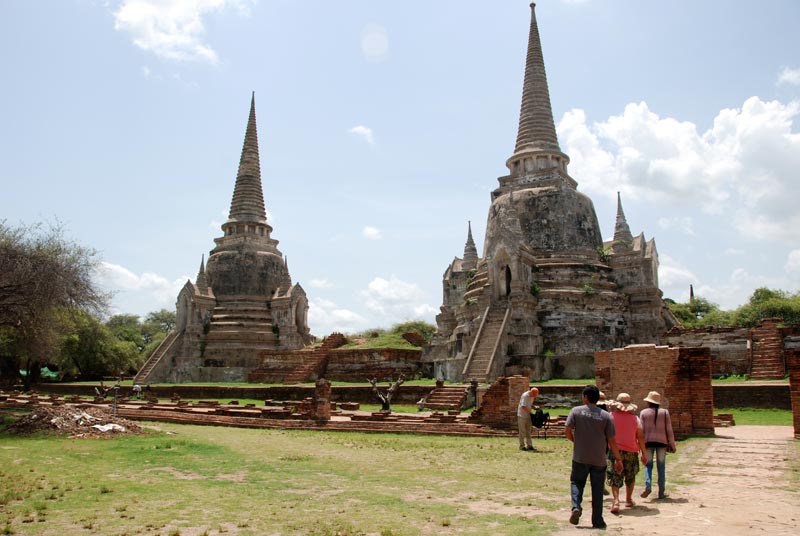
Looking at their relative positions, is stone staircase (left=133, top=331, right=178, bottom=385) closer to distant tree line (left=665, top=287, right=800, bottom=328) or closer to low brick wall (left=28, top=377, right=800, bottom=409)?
low brick wall (left=28, top=377, right=800, bottom=409)

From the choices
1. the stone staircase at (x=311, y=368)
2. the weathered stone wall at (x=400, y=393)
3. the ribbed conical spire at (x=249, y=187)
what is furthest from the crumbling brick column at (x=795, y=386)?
the ribbed conical spire at (x=249, y=187)

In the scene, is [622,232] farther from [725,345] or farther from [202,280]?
[202,280]

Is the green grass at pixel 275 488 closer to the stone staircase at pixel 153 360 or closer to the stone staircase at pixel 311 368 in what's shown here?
the stone staircase at pixel 311 368

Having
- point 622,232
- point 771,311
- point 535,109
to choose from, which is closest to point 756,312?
point 771,311

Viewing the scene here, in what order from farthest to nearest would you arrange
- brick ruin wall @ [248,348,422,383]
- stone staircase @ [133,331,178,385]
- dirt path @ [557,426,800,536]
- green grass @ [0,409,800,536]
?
1. stone staircase @ [133,331,178,385]
2. brick ruin wall @ [248,348,422,383]
3. green grass @ [0,409,800,536]
4. dirt path @ [557,426,800,536]

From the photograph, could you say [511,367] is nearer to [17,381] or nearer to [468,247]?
[468,247]

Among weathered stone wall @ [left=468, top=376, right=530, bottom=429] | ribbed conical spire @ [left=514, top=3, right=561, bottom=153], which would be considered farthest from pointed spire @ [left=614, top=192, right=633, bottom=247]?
weathered stone wall @ [left=468, top=376, right=530, bottom=429]

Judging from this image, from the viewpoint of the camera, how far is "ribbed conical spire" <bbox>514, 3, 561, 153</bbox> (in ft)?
119

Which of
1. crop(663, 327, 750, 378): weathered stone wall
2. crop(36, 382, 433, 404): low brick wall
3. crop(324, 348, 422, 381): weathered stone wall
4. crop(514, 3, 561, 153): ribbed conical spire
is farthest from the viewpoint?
crop(514, 3, 561, 153): ribbed conical spire

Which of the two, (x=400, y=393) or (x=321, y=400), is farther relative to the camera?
(x=400, y=393)

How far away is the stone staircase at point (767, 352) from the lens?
24042 millimetres

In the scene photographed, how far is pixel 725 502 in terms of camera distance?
7.76 metres

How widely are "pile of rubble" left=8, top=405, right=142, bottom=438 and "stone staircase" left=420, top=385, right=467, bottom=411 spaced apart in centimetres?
1048

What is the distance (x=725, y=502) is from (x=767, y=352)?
19987 millimetres
